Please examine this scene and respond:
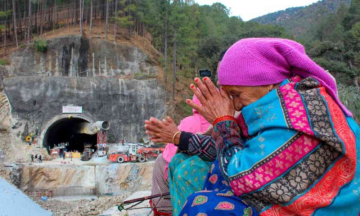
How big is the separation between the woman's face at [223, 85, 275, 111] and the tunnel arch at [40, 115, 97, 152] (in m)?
17.0

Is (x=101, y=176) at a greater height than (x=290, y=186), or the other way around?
(x=290, y=186)

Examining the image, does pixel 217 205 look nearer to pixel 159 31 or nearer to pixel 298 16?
pixel 159 31

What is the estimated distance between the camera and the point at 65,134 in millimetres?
21125

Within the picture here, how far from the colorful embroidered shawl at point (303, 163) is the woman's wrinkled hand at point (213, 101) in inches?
11.1

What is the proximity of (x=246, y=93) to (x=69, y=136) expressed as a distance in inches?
834

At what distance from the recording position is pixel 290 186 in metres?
1.20

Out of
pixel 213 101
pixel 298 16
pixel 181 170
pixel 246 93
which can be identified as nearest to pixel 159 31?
pixel 181 170

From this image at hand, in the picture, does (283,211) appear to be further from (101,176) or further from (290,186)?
(101,176)

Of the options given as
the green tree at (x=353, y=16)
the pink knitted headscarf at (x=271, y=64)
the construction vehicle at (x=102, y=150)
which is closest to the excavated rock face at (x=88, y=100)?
the construction vehicle at (x=102, y=150)

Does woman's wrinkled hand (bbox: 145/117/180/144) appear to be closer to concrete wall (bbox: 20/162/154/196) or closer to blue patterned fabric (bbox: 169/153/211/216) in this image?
blue patterned fabric (bbox: 169/153/211/216)

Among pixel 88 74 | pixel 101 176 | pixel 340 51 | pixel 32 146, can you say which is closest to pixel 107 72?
pixel 88 74

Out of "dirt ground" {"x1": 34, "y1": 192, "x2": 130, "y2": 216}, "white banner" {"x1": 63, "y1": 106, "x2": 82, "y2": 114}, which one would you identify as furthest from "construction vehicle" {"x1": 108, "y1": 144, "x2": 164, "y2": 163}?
"white banner" {"x1": 63, "y1": 106, "x2": 82, "y2": 114}

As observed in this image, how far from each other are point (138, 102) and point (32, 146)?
6.02m

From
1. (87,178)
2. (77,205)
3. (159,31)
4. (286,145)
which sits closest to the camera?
(286,145)
